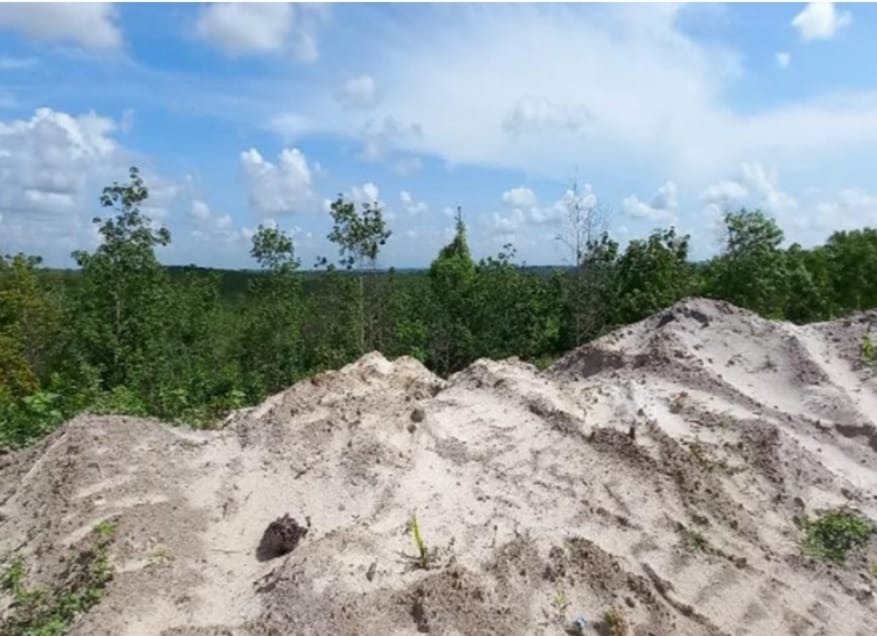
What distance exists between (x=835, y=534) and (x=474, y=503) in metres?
3.16

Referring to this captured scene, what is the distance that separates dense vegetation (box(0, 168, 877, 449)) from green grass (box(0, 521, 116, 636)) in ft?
26.7

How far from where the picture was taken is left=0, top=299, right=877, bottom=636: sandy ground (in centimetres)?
575

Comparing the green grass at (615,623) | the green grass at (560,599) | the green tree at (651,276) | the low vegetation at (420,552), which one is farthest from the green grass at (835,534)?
the green tree at (651,276)

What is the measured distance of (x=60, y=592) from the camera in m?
5.81

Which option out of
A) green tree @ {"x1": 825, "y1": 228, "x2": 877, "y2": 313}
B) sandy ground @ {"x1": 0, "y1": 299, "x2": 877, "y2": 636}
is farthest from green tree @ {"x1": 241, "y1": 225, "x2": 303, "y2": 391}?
green tree @ {"x1": 825, "y1": 228, "x2": 877, "y2": 313}

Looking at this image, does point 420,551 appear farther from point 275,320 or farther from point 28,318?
point 28,318

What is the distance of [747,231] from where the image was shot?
23297 mm

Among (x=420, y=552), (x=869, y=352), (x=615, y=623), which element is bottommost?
(x=615, y=623)

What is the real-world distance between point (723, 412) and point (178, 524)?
5578mm

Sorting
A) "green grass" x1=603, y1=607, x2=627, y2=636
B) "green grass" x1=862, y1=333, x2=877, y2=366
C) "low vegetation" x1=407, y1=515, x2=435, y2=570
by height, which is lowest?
"green grass" x1=603, y1=607, x2=627, y2=636

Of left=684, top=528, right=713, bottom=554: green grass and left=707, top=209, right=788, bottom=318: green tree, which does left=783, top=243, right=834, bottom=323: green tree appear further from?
left=684, top=528, right=713, bottom=554: green grass

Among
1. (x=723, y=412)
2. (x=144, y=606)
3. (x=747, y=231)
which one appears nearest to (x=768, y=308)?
(x=747, y=231)

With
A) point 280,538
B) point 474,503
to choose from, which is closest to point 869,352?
point 474,503

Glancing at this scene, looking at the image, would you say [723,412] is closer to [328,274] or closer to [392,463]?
[392,463]
